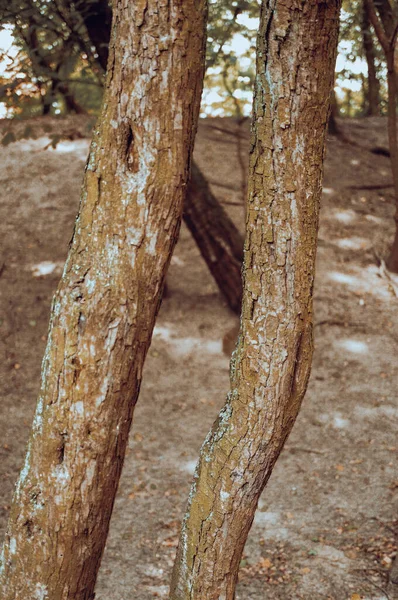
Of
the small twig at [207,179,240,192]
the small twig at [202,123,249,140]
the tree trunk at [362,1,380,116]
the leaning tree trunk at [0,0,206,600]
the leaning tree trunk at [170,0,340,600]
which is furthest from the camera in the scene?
the small twig at [202,123,249,140]

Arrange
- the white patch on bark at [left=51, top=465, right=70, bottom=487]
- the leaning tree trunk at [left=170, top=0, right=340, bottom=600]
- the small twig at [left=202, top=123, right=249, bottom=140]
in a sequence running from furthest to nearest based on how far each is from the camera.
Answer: the small twig at [left=202, top=123, right=249, bottom=140] < the white patch on bark at [left=51, top=465, right=70, bottom=487] < the leaning tree trunk at [left=170, top=0, right=340, bottom=600]

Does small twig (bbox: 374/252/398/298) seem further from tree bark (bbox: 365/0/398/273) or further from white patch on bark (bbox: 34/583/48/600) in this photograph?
white patch on bark (bbox: 34/583/48/600)

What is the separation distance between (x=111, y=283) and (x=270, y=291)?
61cm

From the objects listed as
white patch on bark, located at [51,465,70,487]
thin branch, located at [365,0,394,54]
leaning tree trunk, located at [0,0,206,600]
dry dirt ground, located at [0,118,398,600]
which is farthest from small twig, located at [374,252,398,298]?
white patch on bark, located at [51,465,70,487]

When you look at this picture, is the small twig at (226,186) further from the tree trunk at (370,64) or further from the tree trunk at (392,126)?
the tree trunk at (370,64)

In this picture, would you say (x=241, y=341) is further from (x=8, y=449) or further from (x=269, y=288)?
(x=8, y=449)

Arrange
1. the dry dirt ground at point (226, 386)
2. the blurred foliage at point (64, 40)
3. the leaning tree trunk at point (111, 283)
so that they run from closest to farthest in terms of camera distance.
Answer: the leaning tree trunk at point (111, 283) < the dry dirt ground at point (226, 386) < the blurred foliage at point (64, 40)

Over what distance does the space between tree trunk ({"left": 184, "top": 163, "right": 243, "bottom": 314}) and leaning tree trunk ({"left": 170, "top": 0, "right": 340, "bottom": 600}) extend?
4.44m

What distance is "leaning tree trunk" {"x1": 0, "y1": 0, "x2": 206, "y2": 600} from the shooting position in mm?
2445

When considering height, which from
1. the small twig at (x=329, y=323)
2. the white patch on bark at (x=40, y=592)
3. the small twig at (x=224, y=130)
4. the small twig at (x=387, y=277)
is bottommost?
the white patch on bark at (x=40, y=592)

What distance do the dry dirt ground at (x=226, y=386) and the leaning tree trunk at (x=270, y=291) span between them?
1.40 metres

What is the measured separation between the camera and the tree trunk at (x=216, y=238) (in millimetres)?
6906

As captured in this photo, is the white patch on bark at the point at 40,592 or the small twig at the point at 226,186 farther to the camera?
the small twig at the point at 226,186

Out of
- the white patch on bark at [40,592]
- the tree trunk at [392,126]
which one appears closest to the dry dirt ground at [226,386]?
the tree trunk at [392,126]
